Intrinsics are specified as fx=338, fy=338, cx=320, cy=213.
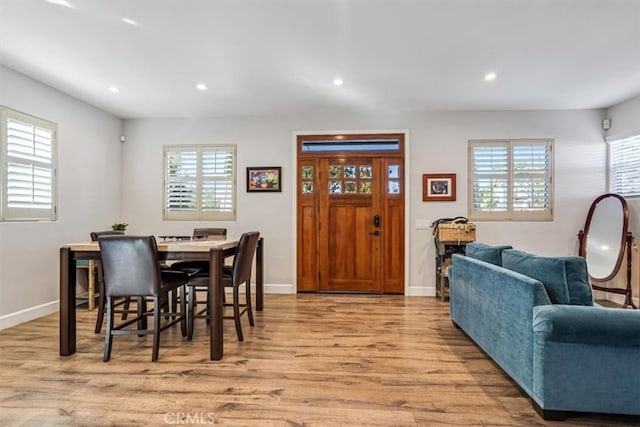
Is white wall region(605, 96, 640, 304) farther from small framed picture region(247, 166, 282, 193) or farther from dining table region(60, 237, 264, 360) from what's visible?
dining table region(60, 237, 264, 360)

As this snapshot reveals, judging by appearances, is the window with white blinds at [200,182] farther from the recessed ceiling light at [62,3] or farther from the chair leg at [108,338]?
the recessed ceiling light at [62,3]

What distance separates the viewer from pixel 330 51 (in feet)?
10.0

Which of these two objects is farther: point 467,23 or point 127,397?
point 467,23

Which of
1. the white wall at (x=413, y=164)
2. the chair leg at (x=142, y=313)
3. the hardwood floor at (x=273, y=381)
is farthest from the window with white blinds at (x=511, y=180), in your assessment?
the chair leg at (x=142, y=313)

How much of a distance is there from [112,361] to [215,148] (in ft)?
10.7

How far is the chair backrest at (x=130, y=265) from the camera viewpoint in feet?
8.37

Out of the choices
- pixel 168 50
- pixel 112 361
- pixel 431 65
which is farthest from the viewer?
pixel 431 65

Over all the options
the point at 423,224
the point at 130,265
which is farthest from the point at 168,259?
the point at 423,224

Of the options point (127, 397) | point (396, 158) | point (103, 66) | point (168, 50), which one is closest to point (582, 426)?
point (127, 397)

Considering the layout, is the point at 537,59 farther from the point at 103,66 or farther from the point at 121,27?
the point at 103,66

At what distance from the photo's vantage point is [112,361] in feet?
8.49

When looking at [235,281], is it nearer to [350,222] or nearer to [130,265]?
[130,265]

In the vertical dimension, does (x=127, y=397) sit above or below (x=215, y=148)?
below

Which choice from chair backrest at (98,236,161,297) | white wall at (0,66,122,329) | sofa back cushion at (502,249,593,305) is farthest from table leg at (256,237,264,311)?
sofa back cushion at (502,249,593,305)
